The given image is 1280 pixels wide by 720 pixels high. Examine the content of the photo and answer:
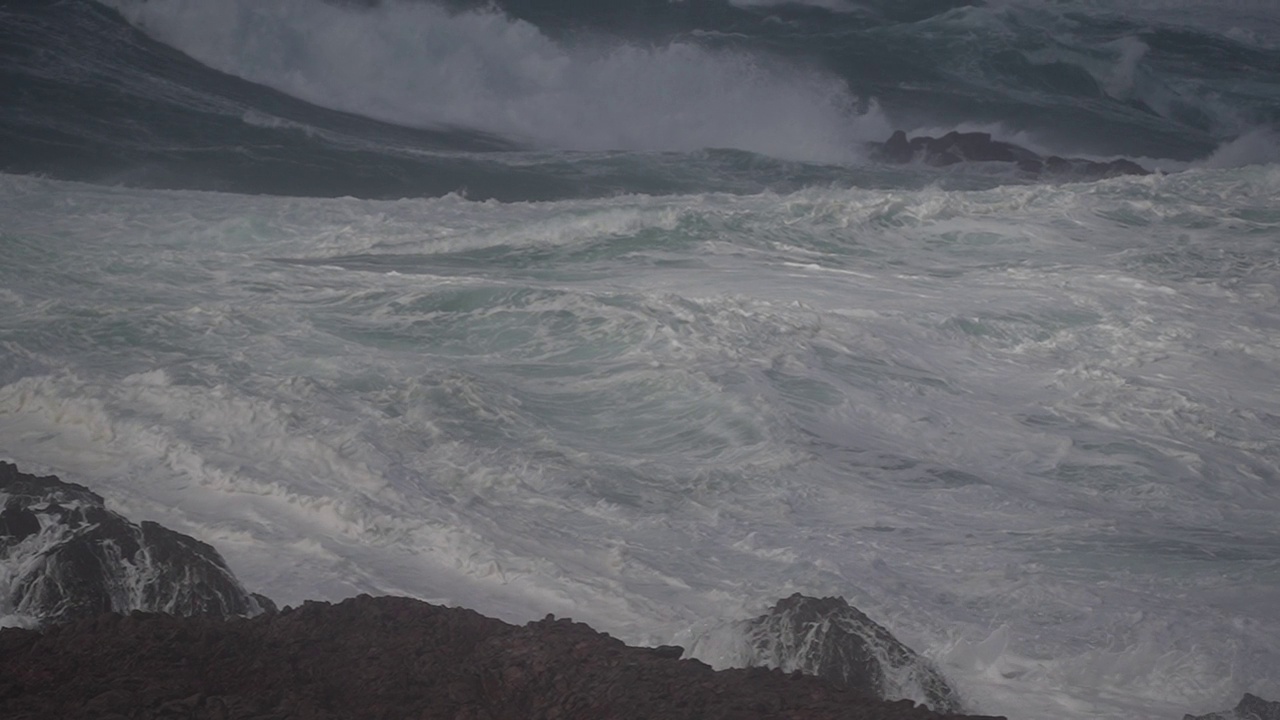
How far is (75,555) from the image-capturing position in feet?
15.0

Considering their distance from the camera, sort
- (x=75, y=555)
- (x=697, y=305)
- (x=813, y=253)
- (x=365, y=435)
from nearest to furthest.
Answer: (x=75, y=555)
(x=365, y=435)
(x=697, y=305)
(x=813, y=253)

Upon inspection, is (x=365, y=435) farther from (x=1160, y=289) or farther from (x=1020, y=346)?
(x=1160, y=289)

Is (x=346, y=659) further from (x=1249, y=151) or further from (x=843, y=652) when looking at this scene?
(x=1249, y=151)

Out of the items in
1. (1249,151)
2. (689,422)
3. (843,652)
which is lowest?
(689,422)

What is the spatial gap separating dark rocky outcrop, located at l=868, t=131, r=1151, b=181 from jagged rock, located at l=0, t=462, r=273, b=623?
687 inches

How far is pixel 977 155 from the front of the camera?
2120 cm

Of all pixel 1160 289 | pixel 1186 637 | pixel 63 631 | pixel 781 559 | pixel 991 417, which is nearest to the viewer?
pixel 63 631

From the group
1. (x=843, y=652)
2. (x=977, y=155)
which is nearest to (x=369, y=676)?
(x=843, y=652)

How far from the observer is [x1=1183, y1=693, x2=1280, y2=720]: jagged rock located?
4312 millimetres

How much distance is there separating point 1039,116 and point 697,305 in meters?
16.4

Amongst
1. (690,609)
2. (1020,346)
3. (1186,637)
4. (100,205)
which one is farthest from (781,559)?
(100,205)

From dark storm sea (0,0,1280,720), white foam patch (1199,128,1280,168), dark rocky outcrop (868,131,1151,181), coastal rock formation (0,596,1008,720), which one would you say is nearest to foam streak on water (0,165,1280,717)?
dark storm sea (0,0,1280,720)

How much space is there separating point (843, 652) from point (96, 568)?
8.04 feet

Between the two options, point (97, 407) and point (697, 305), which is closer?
point (97, 407)
